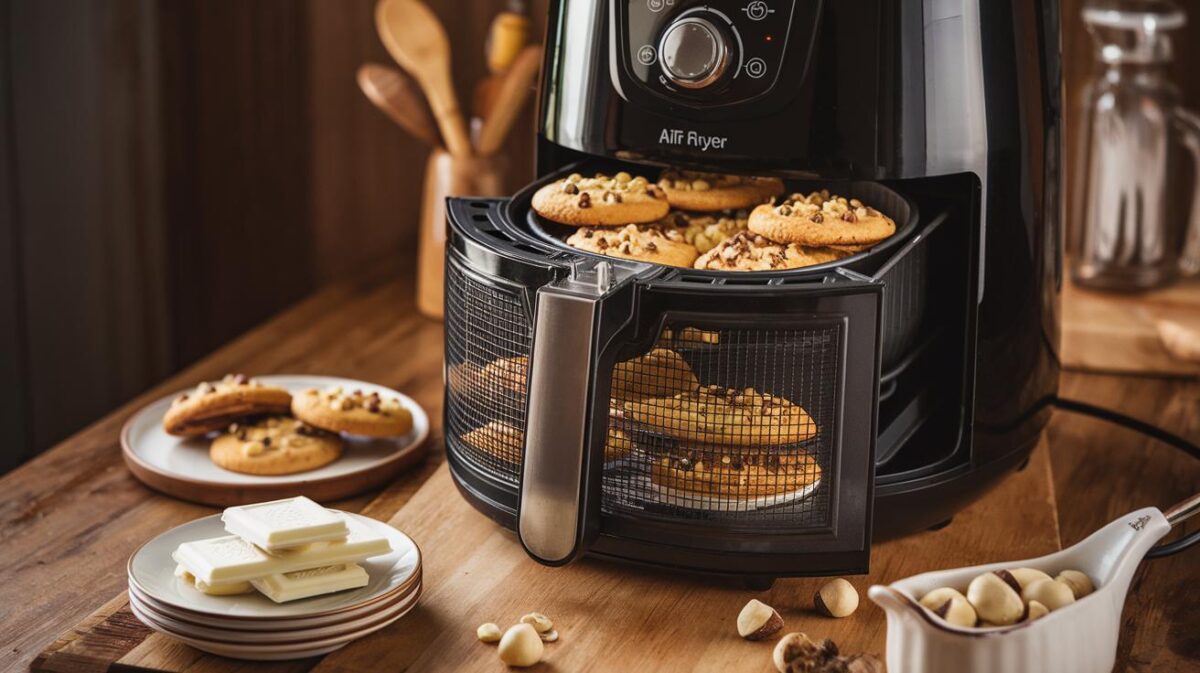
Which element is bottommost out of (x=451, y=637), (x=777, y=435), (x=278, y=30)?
(x=451, y=637)

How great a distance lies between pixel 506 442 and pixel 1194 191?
2.75 ft

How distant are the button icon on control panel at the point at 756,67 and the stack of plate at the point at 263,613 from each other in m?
0.33

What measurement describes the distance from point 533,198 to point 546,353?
18cm

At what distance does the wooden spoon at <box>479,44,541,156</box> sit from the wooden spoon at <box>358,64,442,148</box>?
0.05 metres

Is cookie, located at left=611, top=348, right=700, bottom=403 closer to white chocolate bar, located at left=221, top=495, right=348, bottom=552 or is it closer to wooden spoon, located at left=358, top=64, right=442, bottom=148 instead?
white chocolate bar, located at left=221, top=495, right=348, bottom=552

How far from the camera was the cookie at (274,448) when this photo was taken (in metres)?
0.93

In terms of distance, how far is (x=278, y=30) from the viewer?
1.46 m

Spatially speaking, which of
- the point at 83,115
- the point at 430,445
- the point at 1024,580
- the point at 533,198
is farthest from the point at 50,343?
the point at 1024,580

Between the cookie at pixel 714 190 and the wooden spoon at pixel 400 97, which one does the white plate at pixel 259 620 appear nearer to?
the cookie at pixel 714 190

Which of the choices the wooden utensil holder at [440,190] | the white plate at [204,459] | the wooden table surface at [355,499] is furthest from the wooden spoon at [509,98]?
the white plate at [204,459]

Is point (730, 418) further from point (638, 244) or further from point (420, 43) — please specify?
point (420, 43)

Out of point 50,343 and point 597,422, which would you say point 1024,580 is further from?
point 50,343

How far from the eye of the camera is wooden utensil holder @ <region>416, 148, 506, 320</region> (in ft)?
4.21

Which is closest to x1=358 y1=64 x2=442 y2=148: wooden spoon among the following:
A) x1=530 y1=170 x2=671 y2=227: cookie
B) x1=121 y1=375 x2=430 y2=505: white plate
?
x1=121 y1=375 x2=430 y2=505: white plate
